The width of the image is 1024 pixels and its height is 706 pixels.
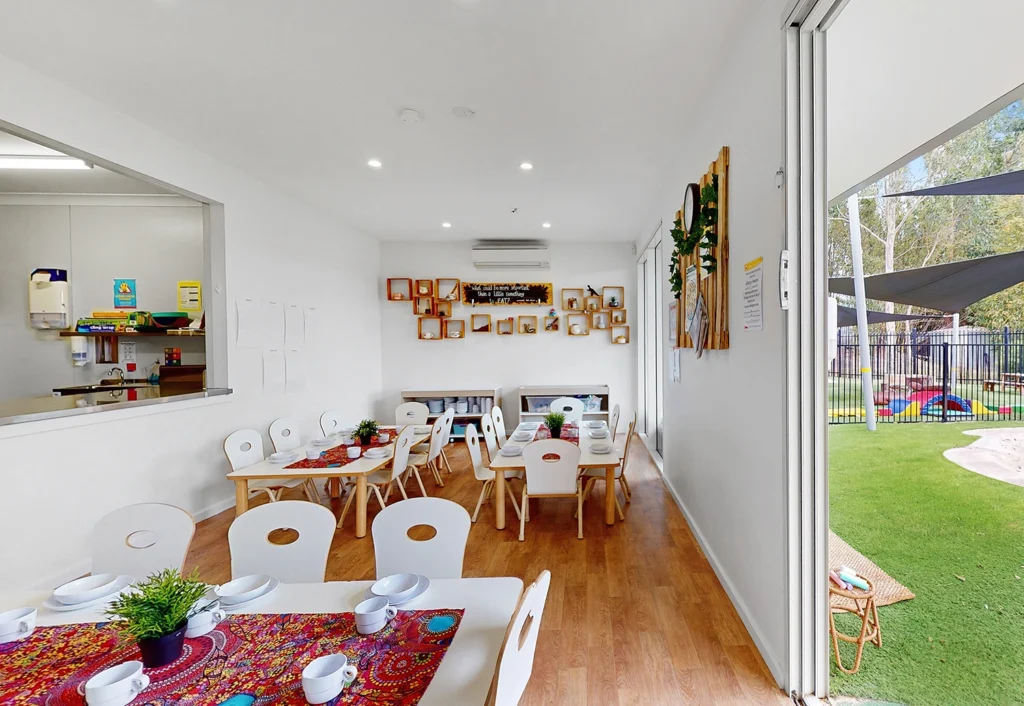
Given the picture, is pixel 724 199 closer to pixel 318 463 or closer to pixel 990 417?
pixel 990 417

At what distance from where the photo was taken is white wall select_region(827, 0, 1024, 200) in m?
1.23

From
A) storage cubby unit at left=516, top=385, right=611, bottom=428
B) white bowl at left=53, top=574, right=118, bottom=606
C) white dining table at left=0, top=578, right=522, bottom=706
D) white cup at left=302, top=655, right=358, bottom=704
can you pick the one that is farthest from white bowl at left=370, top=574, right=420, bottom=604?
storage cubby unit at left=516, top=385, right=611, bottom=428

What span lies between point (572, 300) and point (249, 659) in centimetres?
600

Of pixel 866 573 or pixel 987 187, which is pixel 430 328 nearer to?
pixel 866 573

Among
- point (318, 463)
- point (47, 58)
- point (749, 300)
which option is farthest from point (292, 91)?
point (749, 300)

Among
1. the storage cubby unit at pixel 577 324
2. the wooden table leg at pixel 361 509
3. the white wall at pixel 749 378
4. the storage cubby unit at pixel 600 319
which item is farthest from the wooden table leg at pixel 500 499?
the storage cubby unit at pixel 600 319

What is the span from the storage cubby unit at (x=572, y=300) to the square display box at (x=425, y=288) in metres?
1.96

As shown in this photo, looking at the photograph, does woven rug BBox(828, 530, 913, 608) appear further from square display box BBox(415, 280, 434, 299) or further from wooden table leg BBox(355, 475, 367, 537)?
square display box BBox(415, 280, 434, 299)

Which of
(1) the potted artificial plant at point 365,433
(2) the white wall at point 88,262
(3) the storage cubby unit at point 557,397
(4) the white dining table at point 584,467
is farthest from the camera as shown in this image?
(3) the storage cubby unit at point 557,397

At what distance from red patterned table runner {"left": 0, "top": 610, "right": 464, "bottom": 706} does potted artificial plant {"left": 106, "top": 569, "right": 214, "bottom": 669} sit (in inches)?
1.3

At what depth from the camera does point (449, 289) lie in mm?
6754

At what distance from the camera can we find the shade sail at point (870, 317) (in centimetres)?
144

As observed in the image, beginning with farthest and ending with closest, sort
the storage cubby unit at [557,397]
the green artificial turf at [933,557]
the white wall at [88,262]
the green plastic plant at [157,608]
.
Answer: the storage cubby unit at [557,397] < the white wall at [88,262] < the green artificial turf at [933,557] < the green plastic plant at [157,608]

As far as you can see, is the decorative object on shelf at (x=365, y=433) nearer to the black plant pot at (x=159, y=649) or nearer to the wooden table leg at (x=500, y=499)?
the wooden table leg at (x=500, y=499)
